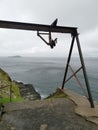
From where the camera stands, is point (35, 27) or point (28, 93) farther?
point (28, 93)

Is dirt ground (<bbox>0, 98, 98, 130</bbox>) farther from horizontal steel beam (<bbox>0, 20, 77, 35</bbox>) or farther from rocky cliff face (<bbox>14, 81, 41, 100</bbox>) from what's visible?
rocky cliff face (<bbox>14, 81, 41, 100</bbox>)

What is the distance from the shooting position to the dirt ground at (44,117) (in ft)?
25.9

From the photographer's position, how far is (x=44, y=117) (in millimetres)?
8641

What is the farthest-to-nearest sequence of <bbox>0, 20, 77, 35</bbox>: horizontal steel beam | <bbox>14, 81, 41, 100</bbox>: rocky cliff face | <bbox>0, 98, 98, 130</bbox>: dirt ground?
1. <bbox>14, 81, 41, 100</bbox>: rocky cliff face
2. <bbox>0, 20, 77, 35</bbox>: horizontal steel beam
3. <bbox>0, 98, 98, 130</bbox>: dirt ground

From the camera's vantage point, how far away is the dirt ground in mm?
7883

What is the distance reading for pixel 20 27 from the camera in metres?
9.30

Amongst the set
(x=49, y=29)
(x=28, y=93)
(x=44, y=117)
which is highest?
(x=49, y=29)

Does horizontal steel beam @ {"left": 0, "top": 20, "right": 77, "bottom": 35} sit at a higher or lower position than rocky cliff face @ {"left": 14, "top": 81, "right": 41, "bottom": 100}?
higher

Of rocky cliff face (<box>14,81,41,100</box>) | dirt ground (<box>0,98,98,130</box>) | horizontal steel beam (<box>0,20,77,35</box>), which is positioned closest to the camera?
dirt ground (<box>0,98,98,130</box>)

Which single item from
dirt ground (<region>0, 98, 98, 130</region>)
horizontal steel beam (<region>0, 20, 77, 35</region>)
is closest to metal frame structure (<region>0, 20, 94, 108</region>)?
horizontal steel beam (<region>0, 20, 77, 35</region>)

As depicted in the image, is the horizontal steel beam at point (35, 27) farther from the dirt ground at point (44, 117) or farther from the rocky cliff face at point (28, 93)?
the rocky cliff face at point (28, 93)

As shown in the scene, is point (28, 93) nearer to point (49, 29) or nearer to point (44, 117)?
point (49, 29)

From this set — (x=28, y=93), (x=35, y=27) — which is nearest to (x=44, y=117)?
(x=35, y=27)

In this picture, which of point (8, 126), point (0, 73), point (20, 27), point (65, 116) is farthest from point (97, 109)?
point (0, 73)
